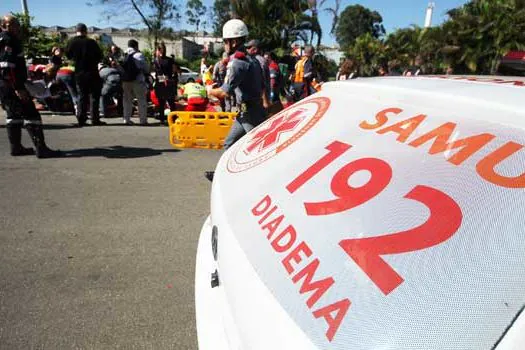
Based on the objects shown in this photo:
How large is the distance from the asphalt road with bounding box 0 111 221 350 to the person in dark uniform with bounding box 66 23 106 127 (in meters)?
2.50

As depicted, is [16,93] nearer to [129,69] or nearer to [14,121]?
[14,121]

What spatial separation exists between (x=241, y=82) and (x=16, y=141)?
11.9ft

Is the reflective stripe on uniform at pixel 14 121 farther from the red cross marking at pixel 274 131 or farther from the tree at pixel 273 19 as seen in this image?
the tree at pixel 273 19

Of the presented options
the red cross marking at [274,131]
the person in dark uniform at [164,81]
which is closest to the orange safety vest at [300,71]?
the person in dark uniform at [164,81]

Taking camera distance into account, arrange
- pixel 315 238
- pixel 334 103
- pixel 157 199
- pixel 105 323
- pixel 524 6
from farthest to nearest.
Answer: pixel 524 6 → pixel 157 199 → pixel 105 323 → pixel 334 103 → pixel 315 238

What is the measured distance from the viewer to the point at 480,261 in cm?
89

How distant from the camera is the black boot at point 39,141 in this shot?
17.3ft

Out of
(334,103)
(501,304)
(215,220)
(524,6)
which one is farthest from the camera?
(524,6)

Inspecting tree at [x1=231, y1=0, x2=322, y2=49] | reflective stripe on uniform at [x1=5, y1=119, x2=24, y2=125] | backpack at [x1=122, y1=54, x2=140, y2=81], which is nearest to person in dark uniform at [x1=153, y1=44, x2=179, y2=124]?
backpack at [x1=122, y1=54, x2=140, y2=81]

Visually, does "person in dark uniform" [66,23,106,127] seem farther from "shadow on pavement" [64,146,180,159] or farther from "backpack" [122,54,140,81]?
"shadow on pavement" [64,146,180,159]

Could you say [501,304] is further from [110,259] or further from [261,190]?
[110,259]

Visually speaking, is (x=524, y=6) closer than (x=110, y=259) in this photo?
No

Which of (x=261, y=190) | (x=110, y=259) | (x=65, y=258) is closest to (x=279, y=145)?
(x=261, y=190)

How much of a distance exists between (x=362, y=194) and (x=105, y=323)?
178cm
